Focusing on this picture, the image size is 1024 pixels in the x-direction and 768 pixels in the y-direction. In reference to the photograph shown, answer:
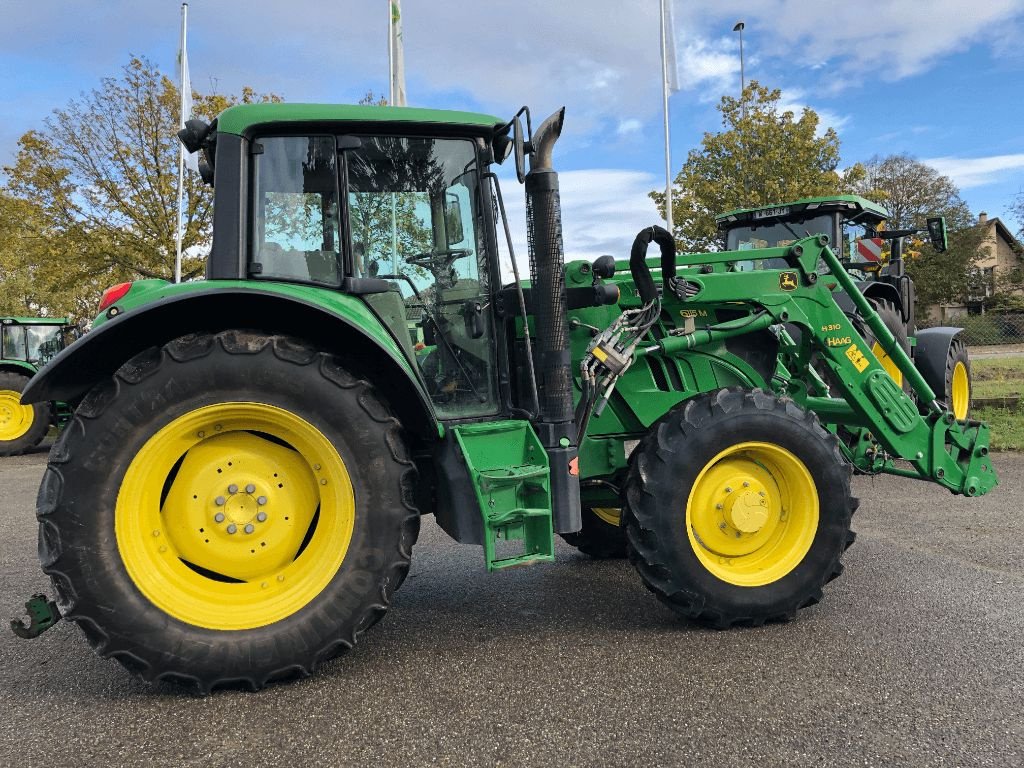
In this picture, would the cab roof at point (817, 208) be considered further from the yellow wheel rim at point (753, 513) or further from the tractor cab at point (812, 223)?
the yellow wheel rim at point (753, 513)

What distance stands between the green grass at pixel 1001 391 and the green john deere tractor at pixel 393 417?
5.27 m

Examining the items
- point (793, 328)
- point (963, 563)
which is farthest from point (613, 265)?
point (963, 563)

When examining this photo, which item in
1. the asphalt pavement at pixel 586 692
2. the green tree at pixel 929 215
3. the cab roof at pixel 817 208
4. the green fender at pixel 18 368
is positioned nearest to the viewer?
the asphalt pavement at pixel 586 692

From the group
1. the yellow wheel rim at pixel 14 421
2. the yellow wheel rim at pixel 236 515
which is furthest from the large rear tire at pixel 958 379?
the yellow wheel rim at pixel 14 421

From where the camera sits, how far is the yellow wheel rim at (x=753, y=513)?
3602mm

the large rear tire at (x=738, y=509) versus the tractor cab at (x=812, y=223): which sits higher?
the tractor cab at (x=812, y=223)

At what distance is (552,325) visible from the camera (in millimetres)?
3498

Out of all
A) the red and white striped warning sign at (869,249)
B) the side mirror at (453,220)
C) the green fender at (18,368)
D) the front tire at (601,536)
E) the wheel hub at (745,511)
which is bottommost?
the front tire at (601,536)

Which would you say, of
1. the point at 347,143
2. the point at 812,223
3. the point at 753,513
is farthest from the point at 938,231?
the point at 347,143

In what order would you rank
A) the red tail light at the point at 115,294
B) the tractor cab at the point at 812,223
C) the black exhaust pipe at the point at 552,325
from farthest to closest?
the tractor cab at the point at 812,223 < the red tail light at the point at 115,294 < the black exhaust pipe at the point at 552,325

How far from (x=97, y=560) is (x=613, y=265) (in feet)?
8.09

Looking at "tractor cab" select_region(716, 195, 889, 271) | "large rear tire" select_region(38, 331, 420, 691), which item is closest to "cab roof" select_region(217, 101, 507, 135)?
"large rear tire" select_region(38, 331, 420, 691)

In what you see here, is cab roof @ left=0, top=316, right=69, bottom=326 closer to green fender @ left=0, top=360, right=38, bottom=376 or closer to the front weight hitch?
green fender @ left=0, top=360, right=38, bottom=376

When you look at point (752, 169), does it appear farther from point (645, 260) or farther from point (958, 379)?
point (645, 260)
